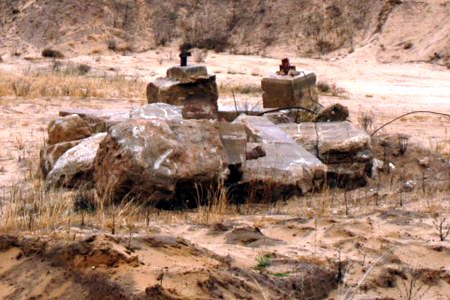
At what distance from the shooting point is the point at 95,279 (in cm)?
379

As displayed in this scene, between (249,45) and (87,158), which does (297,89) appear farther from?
(249,45)

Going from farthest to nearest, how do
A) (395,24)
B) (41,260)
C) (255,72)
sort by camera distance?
(395,24)
(255,72)
(41,260)

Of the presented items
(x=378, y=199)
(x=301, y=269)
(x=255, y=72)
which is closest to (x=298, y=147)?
(x=378, y=199)

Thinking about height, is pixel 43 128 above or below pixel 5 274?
below

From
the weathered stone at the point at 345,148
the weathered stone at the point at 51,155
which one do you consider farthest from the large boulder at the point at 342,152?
the weathered stone at the point at 51,155

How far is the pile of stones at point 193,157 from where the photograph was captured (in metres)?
6.34

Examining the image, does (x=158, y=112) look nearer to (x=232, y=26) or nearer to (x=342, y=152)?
(x=342, y=152)

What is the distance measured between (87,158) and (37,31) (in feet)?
64.5

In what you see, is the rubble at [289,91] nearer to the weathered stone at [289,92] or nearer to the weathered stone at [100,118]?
the weathered stone at [289,92]

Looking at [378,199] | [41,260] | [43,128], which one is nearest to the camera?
[41,260]

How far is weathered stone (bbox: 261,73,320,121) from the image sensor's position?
427 inches

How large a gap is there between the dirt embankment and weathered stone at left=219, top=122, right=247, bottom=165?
47.7 ft

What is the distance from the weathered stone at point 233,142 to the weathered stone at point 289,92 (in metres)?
3.67

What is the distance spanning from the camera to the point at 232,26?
2545 centimetres
